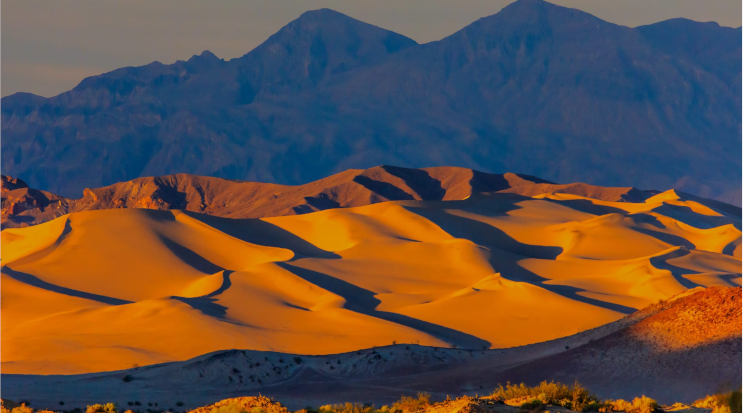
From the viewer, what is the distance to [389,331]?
3791 cm

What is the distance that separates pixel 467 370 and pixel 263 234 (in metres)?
35.5

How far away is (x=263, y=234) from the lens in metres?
62.1

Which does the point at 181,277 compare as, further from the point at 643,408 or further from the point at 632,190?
the point at 632,190

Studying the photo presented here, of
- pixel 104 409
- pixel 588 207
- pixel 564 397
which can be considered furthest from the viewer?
pixel 588 207

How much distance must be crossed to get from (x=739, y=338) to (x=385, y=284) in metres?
26.9

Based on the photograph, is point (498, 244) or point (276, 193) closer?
point (498, 244)

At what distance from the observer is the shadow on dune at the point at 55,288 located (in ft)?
154

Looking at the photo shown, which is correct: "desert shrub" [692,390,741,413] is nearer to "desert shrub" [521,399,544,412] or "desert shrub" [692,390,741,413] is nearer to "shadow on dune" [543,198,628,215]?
"desert shrub" [521,399,544,412]

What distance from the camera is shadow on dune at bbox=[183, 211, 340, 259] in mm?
59562

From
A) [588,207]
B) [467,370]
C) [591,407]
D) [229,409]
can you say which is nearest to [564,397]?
[591,407]

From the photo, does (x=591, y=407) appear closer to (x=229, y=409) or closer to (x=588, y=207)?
(x=229, y=409)

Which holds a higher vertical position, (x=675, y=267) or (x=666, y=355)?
(x=675, y=267)

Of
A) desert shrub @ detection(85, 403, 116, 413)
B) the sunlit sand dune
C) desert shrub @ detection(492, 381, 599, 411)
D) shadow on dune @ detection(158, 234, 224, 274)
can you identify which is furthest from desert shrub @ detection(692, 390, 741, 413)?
shadow on dune @ detection(158, 234, 224, 274)

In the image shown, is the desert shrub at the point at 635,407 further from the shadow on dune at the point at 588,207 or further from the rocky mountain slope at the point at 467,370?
the shadow on dune at the point at 588,207
